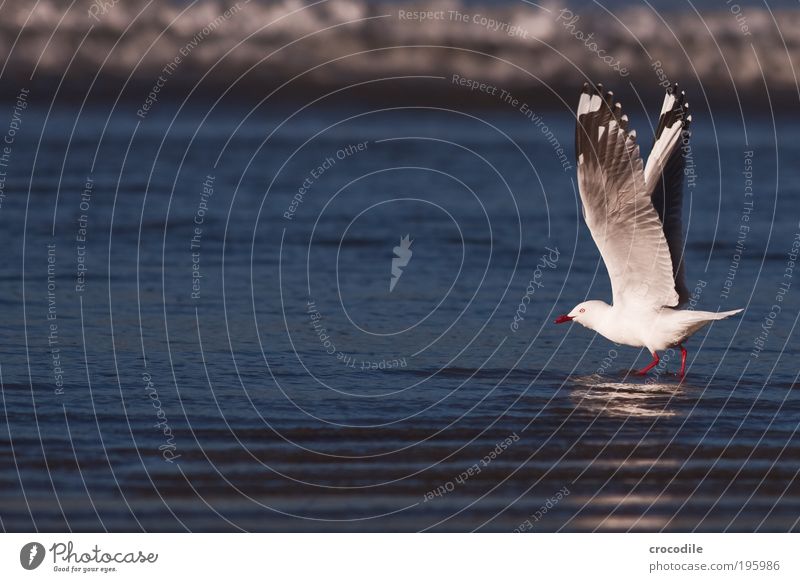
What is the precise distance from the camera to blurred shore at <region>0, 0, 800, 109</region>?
34531 mm

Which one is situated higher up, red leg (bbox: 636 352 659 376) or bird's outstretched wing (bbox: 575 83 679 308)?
bird's outstretched wing (bbox: 575 83 679 308)

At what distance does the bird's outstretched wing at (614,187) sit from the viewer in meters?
11.9

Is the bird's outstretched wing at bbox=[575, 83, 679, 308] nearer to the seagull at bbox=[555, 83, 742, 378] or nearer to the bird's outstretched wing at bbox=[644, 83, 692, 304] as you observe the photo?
the seagull at bbox=[555, 83, 742, 378]

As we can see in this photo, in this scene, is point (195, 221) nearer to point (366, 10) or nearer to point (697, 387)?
point (697, 387)

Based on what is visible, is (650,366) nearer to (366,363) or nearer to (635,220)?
(635,220)

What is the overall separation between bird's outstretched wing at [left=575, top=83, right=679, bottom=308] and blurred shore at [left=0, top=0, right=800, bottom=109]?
821 inches

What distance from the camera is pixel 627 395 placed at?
12352 millimetres

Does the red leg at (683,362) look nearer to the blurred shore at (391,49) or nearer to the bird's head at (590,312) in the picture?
the bird's head at (590,312)

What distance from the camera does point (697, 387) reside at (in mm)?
12648

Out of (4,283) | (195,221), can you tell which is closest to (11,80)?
(195,221)

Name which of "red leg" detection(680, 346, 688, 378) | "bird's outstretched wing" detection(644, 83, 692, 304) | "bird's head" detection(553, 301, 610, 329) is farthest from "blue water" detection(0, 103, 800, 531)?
"bird's outstretched wing" detection(644, 83, 692, 304)

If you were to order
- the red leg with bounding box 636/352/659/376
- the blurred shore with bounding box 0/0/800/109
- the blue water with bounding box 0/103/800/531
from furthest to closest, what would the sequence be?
the blurred shore with bounding box 0/0/800/109 → the red leg with bounding box 636/352/659/376 → the blue water with bounding box 0/103/800/531

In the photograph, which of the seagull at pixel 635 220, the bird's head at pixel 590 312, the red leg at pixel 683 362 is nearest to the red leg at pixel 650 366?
the seagull at pixel 635 220

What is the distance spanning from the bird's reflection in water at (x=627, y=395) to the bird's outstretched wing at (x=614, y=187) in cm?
105
